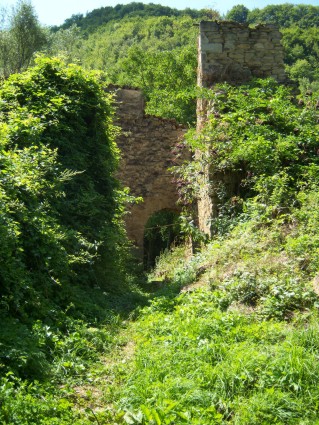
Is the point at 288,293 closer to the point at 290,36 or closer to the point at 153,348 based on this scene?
the point at 153,348

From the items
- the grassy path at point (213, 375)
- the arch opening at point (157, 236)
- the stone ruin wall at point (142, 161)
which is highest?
the stone ruin wall at point (142, 161)

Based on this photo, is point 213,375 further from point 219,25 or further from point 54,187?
point 219,25

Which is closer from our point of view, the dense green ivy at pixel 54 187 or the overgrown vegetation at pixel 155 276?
the overgrown vegetation at pixel 155 276

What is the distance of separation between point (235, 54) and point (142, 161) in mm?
3690

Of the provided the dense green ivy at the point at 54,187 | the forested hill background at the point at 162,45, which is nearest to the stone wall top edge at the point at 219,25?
the forested hill background at the point at 162,45

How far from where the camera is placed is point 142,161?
1419 centimetres

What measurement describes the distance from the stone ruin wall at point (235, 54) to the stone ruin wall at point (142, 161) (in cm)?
248

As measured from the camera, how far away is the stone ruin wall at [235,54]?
11.6 metres

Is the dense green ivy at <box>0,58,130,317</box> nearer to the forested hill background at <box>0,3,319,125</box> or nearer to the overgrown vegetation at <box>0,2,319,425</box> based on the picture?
the overgrown vegetation at <box>0,2,319,425</box>

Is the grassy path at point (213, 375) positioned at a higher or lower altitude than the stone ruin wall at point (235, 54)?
lower

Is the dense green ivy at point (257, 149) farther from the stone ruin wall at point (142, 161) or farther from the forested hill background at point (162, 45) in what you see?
the stone ruin wall at point (142, 161)

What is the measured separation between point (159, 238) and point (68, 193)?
34.5 feet

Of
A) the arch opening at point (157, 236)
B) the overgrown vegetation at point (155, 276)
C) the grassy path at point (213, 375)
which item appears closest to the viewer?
the grassy path at point (213, 375)

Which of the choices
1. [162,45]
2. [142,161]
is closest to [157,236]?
[142,161]
